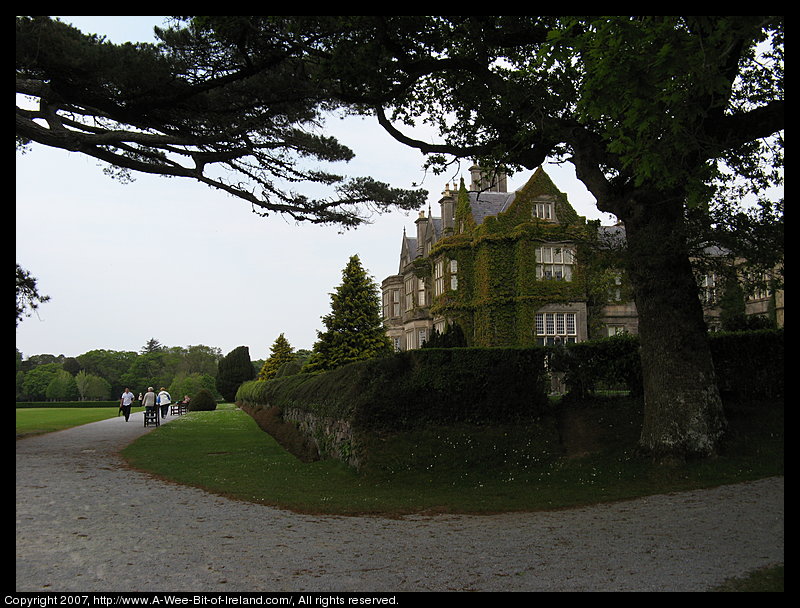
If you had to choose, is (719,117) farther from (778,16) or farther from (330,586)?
(330,586)

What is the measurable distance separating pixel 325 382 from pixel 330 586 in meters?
13.8

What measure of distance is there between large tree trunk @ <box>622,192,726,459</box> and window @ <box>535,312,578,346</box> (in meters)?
20.4

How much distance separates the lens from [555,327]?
31.9 meters

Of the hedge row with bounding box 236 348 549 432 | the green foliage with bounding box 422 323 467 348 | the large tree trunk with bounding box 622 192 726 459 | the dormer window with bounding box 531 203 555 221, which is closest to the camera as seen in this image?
the large tree trunk with bounding box 622 192 726 459

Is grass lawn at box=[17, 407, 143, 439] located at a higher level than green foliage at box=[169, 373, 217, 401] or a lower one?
higher

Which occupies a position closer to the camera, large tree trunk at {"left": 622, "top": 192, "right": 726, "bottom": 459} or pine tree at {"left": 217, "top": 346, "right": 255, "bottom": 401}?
large tree trunk at {"left": 622, "top": 192, "right": 726, "bottom": 459}

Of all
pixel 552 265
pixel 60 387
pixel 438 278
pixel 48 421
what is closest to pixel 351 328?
pixel 438 278

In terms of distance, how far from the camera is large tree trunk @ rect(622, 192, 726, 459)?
1092 centimetres

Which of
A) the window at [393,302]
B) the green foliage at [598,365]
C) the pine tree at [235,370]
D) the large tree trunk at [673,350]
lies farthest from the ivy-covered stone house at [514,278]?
the pine tree at [235,370]

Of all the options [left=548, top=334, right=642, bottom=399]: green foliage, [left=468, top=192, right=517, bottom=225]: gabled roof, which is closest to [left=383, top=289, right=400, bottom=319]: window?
[left=468, top=192, right=517, bottom=225]: gabled roof

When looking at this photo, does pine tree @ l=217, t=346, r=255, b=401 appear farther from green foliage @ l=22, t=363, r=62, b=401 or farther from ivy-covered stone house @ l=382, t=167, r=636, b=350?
ivy-covered stone house @ l=382, t=167, r=636, b=350

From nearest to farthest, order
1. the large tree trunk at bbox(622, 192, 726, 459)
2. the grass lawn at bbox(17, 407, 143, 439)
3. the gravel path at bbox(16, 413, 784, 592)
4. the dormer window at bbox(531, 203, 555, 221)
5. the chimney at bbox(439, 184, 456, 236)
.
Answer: the gravel path at bbox(16, 413, 784, 592) → the large tree trunk at bbox(622, 192, 726, 459) → the grass lawn at bbox(17, 407, 143, 439) → the dormer window at bbox(531, 203, 555, 221) → the chimney at bbox(439, 184, 456, 236)

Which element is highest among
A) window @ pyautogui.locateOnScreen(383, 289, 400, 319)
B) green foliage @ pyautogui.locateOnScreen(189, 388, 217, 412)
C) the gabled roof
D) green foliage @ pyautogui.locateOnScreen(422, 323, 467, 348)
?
the gabled roof

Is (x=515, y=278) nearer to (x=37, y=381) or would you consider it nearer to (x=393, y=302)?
(x=393, y=302)
